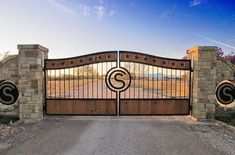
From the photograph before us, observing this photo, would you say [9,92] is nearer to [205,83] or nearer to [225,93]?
[205,83]

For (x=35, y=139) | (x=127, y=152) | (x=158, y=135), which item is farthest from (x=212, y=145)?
(x=35, y=139)

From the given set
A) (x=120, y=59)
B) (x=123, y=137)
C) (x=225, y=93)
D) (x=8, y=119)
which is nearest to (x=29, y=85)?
(x=8, y=119)

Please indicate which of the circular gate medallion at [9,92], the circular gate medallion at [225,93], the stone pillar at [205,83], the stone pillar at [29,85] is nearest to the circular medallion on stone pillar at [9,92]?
the circular gate medallion at [9,92]

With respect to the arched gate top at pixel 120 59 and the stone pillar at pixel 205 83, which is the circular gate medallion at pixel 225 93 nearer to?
the stone pillar at pixel 205 83

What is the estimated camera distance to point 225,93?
7.07 meters

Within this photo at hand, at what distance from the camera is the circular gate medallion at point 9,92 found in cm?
710

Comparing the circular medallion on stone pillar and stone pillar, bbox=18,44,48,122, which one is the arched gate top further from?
the circular medallion on stone pillar

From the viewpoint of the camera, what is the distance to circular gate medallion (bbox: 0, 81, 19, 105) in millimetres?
7102

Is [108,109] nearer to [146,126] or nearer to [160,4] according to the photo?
[146,126]

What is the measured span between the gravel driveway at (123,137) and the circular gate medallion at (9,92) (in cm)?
140

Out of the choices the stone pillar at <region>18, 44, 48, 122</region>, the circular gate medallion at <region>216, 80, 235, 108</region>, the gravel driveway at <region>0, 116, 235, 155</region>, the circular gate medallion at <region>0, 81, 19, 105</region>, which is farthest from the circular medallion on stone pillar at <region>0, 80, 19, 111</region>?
the circular gate medallion at <region>216, 80, 235, 108</region>

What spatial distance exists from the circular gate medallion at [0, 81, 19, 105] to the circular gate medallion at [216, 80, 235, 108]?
7.40 meters

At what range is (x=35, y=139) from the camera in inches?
193

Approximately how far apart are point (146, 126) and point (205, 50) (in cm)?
340
